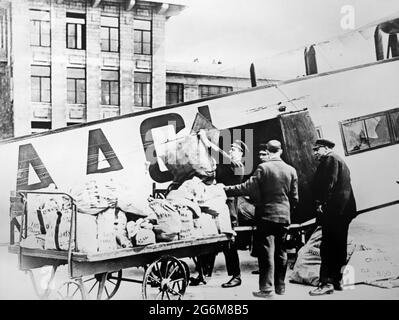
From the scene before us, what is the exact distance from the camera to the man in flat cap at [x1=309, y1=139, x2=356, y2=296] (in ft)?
19.2

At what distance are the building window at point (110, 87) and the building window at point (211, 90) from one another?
72 cm

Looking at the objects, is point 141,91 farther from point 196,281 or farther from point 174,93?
point 196,281

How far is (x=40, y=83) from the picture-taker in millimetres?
5734

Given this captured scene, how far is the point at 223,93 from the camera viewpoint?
5809mm

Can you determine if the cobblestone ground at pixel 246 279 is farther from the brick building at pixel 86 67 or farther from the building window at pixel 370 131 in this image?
the brick building at pixel 86 67

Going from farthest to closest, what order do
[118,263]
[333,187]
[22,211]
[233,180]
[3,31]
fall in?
1. [333,187]
2. [233,180]
3. [3,31]
4. [22,211]
5. [118,263]

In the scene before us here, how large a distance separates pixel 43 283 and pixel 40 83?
1628 millimetres

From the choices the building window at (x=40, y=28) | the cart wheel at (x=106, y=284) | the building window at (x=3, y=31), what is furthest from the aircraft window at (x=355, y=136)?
the building window at (x=3, y=31)

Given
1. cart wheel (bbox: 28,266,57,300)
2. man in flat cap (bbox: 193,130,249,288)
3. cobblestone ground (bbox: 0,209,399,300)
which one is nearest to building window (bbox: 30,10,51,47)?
man in flat cap (bbox: 193,130,249,288)

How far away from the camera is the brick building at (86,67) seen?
5664 millimetres

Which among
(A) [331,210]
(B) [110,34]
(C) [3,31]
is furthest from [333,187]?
(C) [3,31]

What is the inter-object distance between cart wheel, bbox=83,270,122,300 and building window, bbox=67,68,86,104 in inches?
57.2
